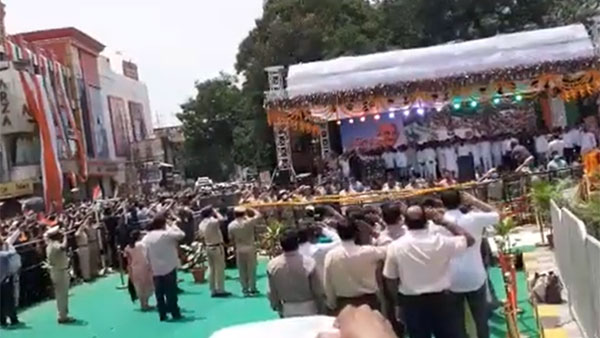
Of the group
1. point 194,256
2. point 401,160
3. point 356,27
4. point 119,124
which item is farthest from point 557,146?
point 119,124

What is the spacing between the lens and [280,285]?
30.0 feet

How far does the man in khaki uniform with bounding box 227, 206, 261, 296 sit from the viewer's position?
660 inches

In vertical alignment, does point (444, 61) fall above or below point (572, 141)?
above

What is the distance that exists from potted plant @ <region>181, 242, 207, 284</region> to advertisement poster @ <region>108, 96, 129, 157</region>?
197 ft

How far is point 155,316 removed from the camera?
51.5ft

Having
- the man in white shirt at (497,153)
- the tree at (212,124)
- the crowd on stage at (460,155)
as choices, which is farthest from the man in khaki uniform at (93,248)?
the tree at (212,124)

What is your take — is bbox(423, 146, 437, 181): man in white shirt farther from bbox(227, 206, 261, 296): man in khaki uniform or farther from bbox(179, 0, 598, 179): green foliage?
bbox(179, 0, 598, 179): green foliage

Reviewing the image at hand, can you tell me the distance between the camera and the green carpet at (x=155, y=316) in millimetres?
13820

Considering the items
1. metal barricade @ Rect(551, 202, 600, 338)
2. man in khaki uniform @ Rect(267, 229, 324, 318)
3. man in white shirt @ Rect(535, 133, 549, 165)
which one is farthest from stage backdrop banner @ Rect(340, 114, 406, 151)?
man in khaki uniform @ Rect(267, 229, 324, 318)

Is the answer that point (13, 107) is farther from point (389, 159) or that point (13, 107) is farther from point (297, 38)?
point (389, 159)

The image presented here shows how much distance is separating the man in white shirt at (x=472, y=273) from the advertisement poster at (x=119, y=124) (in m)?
72.5

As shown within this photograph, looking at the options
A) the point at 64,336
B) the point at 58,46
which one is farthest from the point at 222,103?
the point at 64,336

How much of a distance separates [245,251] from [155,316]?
6.30 ft

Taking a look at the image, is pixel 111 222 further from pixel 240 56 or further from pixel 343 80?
pixel 240 56
